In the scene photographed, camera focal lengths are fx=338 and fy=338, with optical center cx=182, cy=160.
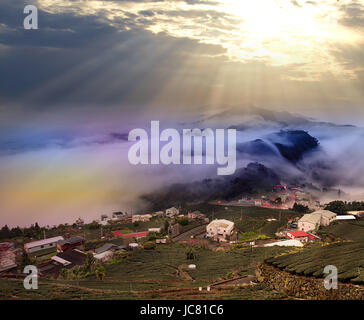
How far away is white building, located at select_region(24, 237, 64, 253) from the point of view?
1003 centimetres

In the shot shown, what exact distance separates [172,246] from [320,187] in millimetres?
5456

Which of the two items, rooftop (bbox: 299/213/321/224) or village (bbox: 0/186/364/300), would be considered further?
rooftop (bbox: 299/213/321/224)

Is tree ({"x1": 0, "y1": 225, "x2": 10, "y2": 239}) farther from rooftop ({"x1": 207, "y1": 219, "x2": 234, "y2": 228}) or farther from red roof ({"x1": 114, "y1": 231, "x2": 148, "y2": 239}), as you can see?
rooftop ({"x1": 207, "y1": 219, "x2": 234, "y2": 228})

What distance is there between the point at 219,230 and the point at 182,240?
1303 mm

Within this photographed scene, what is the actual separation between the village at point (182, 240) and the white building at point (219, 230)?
0.11ft

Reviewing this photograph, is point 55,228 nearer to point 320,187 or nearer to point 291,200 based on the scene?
point 291,200

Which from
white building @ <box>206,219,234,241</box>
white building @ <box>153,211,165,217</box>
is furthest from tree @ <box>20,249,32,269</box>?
white building @ <box>206,219,234,241</box>

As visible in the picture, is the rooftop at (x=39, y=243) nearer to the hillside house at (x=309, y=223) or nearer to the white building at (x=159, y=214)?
the white building at (x=159, y=214)

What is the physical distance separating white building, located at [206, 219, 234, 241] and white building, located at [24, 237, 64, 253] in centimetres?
495

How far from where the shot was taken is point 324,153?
11508 mm

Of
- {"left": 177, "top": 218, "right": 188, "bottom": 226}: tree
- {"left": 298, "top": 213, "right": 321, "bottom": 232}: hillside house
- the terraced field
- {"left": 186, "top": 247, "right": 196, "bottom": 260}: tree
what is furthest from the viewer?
{"left": 177, "top": 218, "right": 188, "bottom": 226}: tree

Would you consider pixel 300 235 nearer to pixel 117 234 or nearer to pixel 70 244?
pixel 117 234
